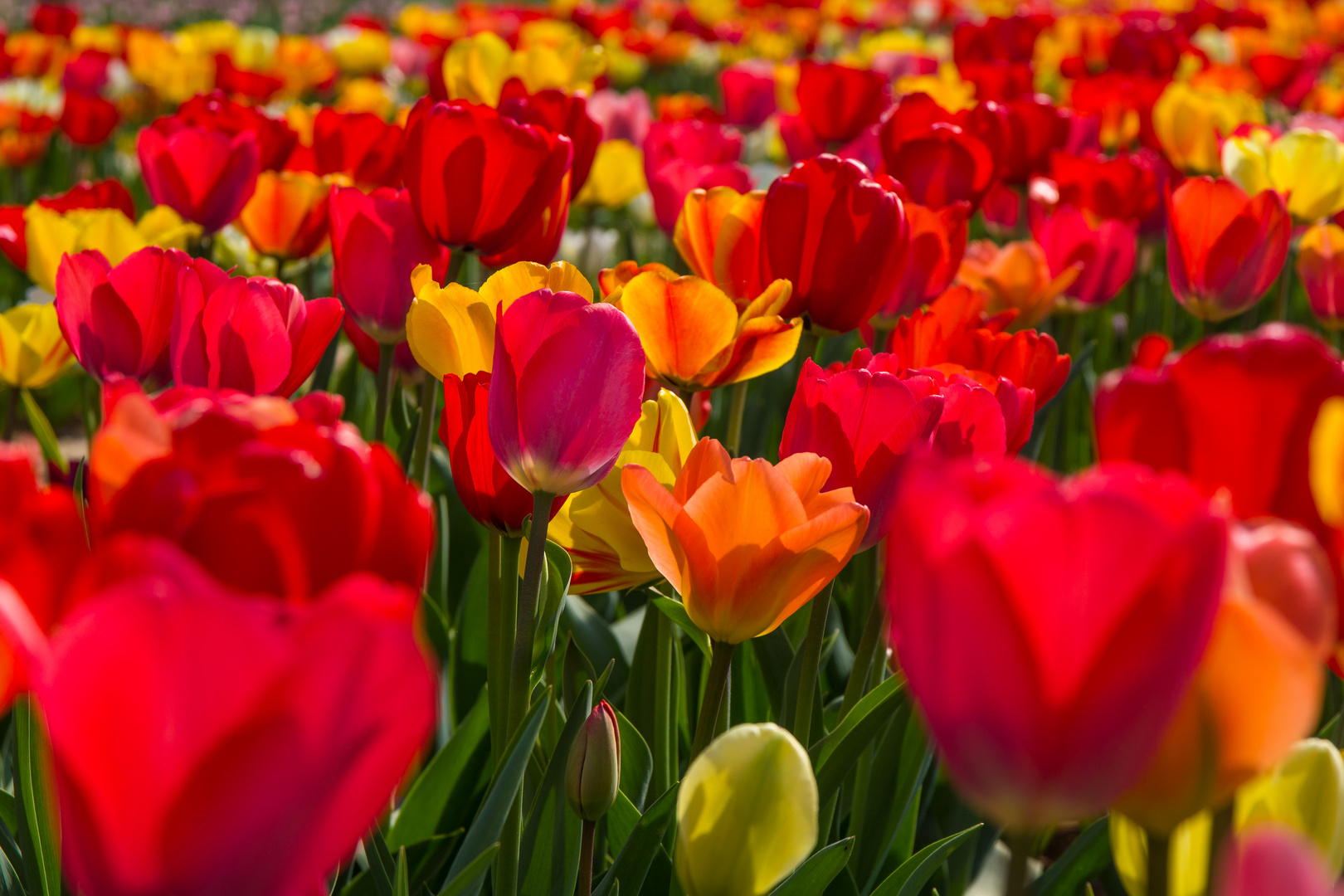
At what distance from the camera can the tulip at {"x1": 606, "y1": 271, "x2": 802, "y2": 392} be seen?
43.3 inches

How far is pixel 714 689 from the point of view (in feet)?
2.83

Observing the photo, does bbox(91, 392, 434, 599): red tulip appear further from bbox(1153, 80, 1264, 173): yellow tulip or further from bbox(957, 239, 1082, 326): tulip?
bbox(1153, 80, 1264, 173): yellow tulip

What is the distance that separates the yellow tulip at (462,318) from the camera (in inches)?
38.2

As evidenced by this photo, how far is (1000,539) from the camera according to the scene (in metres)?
0.39

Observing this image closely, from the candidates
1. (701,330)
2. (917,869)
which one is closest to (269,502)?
(917,869)

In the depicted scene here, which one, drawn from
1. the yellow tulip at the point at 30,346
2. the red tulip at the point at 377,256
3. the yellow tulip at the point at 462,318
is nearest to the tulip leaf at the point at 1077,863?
the yellow tulip at the point at 462,318

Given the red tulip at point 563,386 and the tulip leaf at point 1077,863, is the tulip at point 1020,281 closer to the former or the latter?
the tulip leaf at point 1077,863

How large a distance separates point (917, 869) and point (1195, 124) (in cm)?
207

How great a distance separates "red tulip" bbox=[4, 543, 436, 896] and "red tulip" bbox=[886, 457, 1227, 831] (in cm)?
17

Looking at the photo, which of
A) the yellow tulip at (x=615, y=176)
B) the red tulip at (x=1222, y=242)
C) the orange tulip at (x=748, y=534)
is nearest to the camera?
the orange tulip at (x=748, y=534)

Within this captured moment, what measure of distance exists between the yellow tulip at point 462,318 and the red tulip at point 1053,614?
0.60 metres

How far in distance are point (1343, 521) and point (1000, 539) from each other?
15 centimetres

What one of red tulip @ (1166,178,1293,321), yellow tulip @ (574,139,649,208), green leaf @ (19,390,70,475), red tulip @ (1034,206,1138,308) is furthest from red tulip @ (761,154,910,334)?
yellow tulip @ (574,139,649,208)

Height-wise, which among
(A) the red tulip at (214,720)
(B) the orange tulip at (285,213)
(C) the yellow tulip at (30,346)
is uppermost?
(A) the red tulip at (214,720)
